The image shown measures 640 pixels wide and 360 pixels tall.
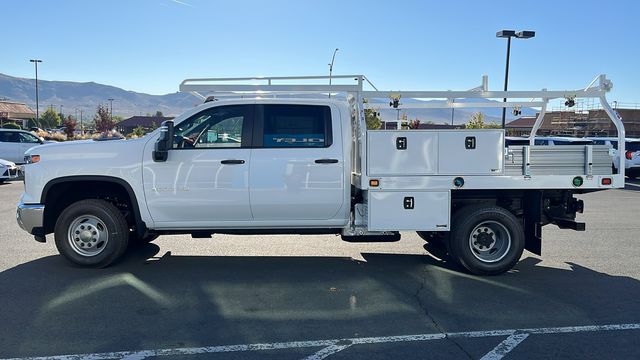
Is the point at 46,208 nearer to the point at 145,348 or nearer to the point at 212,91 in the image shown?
the point at 212,91

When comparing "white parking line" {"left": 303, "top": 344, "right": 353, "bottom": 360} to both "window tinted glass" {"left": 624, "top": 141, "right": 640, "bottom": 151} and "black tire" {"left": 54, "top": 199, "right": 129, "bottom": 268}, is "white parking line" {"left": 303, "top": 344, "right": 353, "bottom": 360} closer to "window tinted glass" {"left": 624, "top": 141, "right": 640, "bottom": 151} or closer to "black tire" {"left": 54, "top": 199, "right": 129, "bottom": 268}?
"black tire" {"left": 54, "top": 199, "right": 129, "bottom": 268}

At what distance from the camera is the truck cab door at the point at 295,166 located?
253 inches

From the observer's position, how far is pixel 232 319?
504 centimetres

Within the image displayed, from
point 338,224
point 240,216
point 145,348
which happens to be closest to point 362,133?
point 338,224

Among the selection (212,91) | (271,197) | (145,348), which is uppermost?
(212,91)

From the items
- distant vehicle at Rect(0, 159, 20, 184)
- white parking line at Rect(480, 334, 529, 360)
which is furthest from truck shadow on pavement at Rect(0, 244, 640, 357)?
distant vehicle at Rect(0, 159, 20, 184)

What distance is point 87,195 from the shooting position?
6.82 m

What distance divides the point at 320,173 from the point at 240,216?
3.54ft

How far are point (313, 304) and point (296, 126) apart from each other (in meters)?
2.18

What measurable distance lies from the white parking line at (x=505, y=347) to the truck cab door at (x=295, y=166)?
2.57 meters

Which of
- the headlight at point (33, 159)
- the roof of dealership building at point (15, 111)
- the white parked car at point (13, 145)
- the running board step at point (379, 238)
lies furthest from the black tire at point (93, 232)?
the roof of dealership building at point (15, 111)

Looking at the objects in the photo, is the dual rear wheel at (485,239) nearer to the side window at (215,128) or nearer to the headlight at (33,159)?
the side window at (215,128)

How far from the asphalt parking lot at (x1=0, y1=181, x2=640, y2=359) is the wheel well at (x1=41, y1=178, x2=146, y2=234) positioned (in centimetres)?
61

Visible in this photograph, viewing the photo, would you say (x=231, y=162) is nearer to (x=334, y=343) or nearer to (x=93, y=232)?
(x=93, y=232)
